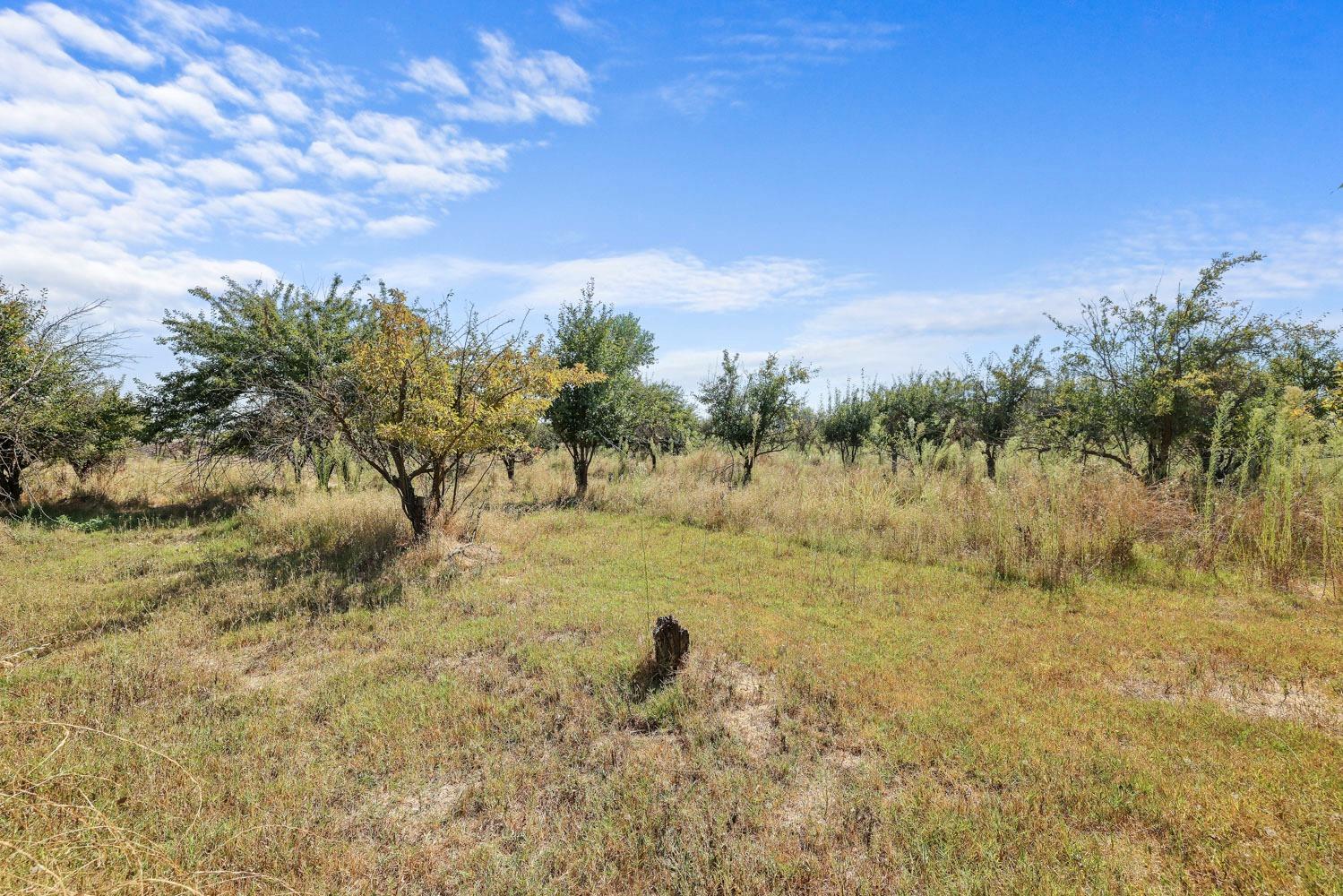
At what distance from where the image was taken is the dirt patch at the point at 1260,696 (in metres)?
4.18

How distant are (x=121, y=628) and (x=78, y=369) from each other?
504 centimetres

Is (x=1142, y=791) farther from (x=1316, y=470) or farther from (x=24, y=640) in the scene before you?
(x=24, y=640)

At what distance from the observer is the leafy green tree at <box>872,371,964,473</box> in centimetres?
1861

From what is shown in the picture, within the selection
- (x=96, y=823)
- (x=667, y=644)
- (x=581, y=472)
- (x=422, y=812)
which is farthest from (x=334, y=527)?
(x=422, y=812)

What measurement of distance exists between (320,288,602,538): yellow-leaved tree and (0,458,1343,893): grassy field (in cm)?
166

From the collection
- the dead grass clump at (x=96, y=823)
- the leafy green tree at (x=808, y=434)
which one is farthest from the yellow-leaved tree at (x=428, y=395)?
the leafy green tree at (x=808, y=434)

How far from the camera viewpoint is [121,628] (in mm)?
6020

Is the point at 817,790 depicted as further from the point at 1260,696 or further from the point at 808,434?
the point at 808,434

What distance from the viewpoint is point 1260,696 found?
14.9ft

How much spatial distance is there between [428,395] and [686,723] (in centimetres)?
632

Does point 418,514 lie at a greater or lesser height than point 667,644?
greater

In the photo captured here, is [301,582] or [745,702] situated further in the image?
[301,582]

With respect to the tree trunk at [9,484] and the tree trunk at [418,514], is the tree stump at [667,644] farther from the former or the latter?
the tree trunk at [9,484]

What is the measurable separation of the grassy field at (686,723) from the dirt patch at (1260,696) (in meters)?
0.04
